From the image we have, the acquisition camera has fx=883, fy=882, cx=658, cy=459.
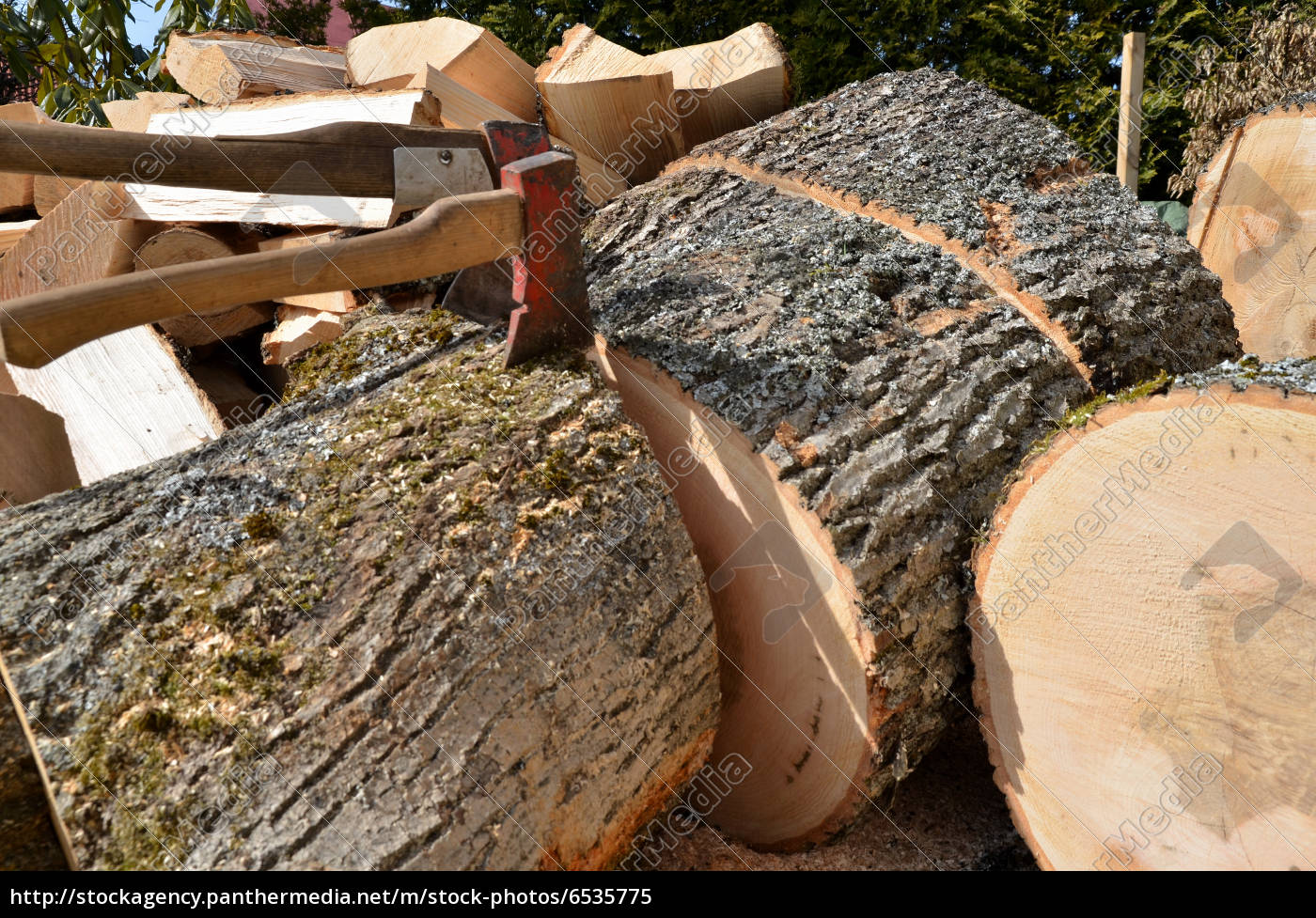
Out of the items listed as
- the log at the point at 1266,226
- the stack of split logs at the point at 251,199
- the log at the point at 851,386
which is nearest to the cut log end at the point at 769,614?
the log at the point at 851,386

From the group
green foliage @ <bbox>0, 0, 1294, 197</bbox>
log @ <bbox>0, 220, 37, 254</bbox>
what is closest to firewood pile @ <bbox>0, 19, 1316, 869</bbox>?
log @ <bbox>0, 220, 37, 254</bbox>

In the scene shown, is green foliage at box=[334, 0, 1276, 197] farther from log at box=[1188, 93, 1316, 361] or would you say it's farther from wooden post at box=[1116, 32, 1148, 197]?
log at box=[1188, 93, 1316, 361]

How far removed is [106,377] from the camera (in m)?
2.67

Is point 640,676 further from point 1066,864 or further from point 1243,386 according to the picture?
point 1243,386

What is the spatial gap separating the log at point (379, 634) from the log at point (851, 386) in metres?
0.16

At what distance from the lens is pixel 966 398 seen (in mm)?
2098

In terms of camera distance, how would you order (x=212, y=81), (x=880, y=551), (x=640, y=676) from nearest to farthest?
(x=640, y=676)
(x=880, y=551)
(x=212, y=81)

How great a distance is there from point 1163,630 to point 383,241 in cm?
164

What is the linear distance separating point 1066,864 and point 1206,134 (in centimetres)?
506

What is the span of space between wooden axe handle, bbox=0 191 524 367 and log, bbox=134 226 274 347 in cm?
112

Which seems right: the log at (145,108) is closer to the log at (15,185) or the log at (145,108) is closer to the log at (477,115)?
the log at (15,185)

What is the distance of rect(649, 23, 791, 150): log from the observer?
3367 millimetres

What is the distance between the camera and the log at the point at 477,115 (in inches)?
115

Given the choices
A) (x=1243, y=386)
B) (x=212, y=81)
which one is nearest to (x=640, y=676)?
(x=1243, y=386)
